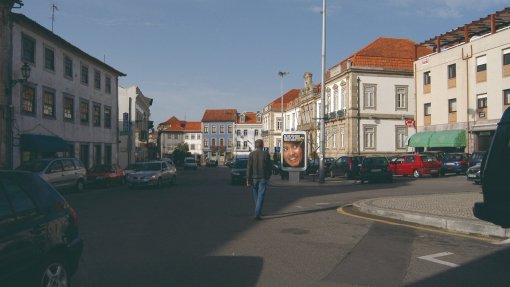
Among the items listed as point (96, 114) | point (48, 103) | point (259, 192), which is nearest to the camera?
point (259, 192)

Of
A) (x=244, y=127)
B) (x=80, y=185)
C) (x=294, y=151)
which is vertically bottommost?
(x=80, y=185)

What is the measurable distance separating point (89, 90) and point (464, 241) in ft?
108

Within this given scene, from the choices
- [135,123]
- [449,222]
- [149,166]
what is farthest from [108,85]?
[449,222]

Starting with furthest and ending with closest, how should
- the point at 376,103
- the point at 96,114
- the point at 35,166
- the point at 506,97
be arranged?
the point at 376,103
the point at 96,114
the point at 506,97
the point at 35,166

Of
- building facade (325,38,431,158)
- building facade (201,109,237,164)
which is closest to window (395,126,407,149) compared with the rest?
building facade (325,38,431,158)

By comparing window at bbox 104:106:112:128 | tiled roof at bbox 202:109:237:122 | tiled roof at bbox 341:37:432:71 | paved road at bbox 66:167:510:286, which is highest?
tiled roof at bbox 341:37:432:71

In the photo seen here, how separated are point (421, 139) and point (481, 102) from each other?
7.04m

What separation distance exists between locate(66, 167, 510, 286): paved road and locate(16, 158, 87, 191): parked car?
9.69 meters

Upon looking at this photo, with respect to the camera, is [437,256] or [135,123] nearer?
[437,256]

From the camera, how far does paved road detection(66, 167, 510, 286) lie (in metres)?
5.98

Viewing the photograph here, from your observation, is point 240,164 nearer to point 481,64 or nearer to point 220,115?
point 481,64

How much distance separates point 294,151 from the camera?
26359 millimetres

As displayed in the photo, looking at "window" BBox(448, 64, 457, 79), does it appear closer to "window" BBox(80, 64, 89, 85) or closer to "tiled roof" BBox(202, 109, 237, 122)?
"window" BBox(80, 64, 89, 85)

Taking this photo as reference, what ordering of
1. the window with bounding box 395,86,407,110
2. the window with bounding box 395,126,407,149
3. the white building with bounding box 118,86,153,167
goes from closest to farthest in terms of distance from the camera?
1. the window with bounding box 395,86,407,110
2. the window with bounding box 395,126,407,149
3. the white building with bounding box 118,86,153,167
